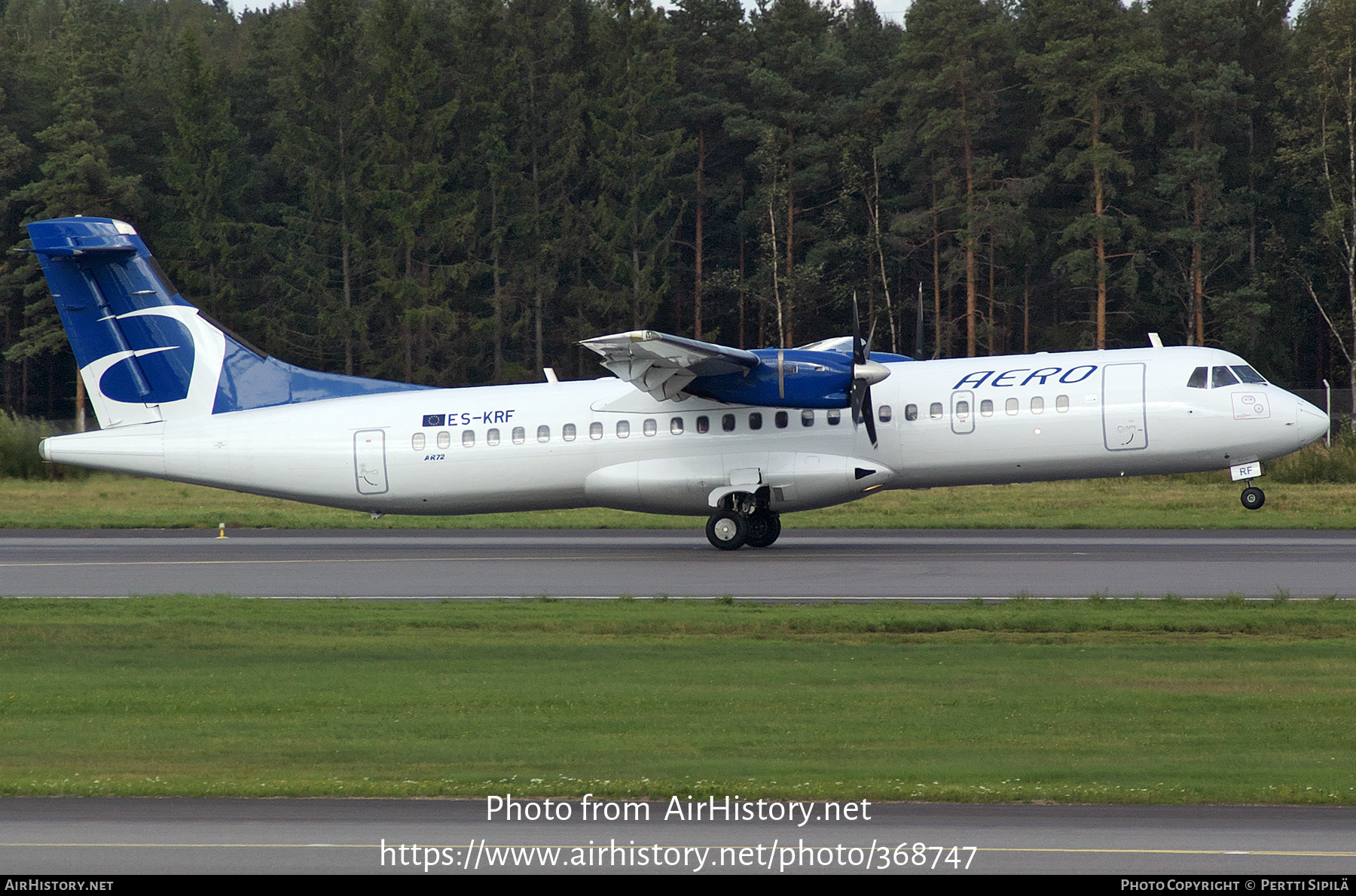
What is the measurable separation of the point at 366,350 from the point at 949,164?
2943cm

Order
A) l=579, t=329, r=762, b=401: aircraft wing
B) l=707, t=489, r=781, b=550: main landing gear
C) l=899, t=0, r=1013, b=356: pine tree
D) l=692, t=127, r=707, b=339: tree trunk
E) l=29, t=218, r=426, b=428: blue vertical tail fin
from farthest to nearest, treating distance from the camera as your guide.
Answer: l=692, t=127, r=707, b=339: tree trunk → l=899, t=0, r=1013, b=356: pine tree → l=29, t=218, r=426, b=428: blue vertical tail fin → l=707, t=489, r=781, b=550: main landing gear → l=579, t=329, r=762, b=401: aircraft wing

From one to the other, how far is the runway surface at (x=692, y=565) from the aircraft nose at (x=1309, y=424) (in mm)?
2007

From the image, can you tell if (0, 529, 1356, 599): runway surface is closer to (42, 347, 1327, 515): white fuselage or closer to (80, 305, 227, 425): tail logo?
(42, 347, 1327, 515): white fuselage

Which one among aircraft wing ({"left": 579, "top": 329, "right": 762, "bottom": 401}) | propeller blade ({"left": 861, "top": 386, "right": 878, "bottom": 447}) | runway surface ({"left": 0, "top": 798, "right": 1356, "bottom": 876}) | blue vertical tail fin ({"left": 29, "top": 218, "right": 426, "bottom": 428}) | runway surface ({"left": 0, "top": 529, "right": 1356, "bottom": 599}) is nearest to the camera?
runway surface ({"left": 0, "top": 798, "right": 1356, "bottom": 876})

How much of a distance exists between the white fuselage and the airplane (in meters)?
0.04

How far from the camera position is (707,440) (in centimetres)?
2444

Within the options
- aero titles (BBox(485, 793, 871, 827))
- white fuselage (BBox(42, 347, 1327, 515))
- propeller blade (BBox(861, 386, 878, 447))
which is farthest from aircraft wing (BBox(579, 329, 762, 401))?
aero titles (BBox(485, 793, 871, 827))

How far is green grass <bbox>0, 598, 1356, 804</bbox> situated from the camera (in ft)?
31.9

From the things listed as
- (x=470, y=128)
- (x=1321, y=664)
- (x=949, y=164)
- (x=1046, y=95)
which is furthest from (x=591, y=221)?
(x=1321, y=664)

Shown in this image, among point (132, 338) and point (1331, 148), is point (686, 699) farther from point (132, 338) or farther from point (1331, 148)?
point (1331, 148)

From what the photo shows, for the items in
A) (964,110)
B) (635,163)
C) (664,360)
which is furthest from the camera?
(635,163)

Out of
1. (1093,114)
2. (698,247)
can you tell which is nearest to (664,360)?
(1093,114)

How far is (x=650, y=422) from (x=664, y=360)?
5.37ft

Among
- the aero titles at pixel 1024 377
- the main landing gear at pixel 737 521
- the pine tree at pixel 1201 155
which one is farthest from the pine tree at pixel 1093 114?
the main landing gear at pixel 737 521
